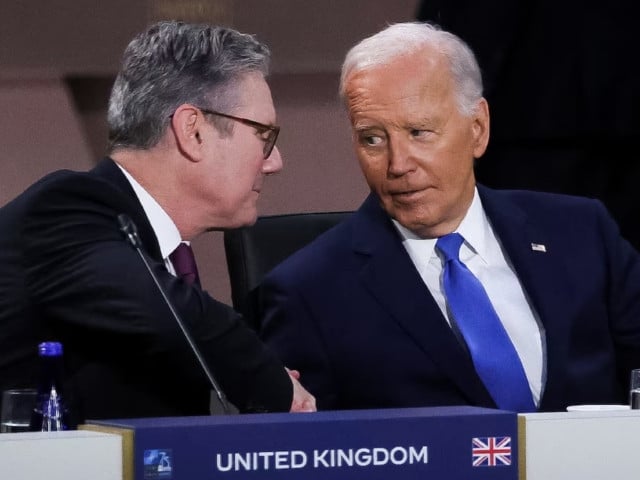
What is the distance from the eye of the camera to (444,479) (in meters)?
1.13

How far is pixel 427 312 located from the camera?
206cm

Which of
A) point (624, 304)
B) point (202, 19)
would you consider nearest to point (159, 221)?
point (624, 304)

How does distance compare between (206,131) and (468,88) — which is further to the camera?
(468,88)

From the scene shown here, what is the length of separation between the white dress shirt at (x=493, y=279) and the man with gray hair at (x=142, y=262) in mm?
393

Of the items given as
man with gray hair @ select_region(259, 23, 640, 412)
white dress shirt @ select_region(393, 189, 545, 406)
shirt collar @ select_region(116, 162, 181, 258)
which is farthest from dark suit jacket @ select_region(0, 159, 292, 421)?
white dress shirt @ select_region(393, 189, 545, 406)

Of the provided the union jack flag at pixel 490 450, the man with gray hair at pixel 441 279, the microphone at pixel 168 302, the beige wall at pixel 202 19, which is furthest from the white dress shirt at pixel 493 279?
the beige wall at pixel 202 19

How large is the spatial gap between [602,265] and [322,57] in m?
1.35

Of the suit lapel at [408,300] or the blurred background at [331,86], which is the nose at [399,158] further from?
the blurred background at [331,86]

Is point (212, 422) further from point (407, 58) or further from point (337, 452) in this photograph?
point (407, 58)

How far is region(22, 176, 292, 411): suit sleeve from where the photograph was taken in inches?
63.0

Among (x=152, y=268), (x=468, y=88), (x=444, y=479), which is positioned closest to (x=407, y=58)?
(x=468, y=88)

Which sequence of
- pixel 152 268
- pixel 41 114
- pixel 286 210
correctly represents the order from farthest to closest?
pixel 286 210 < pixel 41 114 < pixel 152 268

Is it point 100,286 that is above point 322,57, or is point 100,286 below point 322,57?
below

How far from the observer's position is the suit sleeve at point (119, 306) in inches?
63.0
